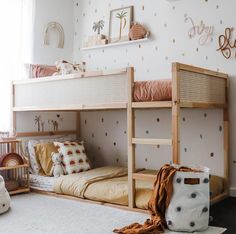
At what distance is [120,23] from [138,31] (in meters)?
0.30

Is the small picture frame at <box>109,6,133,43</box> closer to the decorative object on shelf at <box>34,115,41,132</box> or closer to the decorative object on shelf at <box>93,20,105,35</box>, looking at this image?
the decorative object on shelf at <box>93,20,105,35</box>

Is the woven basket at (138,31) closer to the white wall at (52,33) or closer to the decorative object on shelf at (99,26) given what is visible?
the decorative object on shelf at (99,26)

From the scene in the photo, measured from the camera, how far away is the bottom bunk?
2.94 metres

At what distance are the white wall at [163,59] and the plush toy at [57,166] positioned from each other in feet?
2.35

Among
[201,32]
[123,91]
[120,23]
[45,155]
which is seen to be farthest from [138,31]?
[45,155]

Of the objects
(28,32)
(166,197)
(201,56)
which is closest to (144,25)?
(201,56)

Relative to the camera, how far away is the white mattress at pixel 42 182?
11.3 ft

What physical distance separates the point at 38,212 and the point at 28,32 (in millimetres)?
1989

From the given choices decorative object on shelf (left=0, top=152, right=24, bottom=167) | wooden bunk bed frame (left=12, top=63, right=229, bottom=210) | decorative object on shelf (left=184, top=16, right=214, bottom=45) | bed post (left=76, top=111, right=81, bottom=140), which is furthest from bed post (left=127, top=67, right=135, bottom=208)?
bed post (left=76, top=111, right=81, bottom=140)

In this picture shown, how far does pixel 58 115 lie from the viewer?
4.19m

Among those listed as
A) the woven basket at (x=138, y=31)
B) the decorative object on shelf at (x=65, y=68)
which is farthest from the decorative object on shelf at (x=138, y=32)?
the decorative object on shelf at (x=65, y=68)

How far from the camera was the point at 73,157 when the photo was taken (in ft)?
12.0

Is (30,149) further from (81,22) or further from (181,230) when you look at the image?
(181,230)

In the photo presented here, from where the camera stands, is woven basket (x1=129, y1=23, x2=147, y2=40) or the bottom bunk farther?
woven basket (x1=129, y1=23, x2=147, y2=40)
